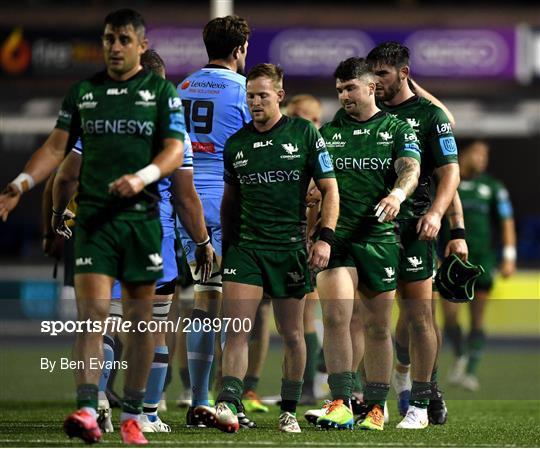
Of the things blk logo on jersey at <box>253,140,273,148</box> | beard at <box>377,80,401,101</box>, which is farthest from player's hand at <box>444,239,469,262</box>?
blk logo on jersey at <box>253,140,273,148</box>

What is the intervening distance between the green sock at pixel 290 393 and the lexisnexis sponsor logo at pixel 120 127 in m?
1.76

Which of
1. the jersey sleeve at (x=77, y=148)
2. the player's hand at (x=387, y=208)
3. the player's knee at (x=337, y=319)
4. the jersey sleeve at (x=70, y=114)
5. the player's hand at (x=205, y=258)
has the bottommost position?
the player's knee at (x=337, y=319)

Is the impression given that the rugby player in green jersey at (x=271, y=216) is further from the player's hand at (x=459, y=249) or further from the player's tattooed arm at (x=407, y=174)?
the player's hand at (x=459, y=249)

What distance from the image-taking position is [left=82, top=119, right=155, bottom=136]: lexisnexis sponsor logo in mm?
6562

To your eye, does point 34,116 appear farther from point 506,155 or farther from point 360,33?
point 506,155

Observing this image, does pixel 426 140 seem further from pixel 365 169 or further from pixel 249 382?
pixel 249 382

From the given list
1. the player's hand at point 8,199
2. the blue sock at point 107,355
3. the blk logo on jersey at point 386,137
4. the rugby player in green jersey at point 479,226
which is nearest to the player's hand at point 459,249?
the blk logo on jersey at point 386,137

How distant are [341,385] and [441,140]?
1635 mm

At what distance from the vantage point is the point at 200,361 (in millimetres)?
7715

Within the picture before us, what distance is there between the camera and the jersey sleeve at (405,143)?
779cm

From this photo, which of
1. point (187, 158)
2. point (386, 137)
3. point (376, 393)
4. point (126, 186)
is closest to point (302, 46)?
point (386, 137)

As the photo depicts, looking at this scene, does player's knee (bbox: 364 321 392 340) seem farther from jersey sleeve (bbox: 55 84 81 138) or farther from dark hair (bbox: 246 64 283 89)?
jersey sleeve (bbox: 55 84 81 138)

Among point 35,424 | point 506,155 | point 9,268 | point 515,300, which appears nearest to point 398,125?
point 35,424

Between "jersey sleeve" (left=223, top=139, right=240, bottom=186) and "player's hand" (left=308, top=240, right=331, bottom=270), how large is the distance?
23.7 inches
